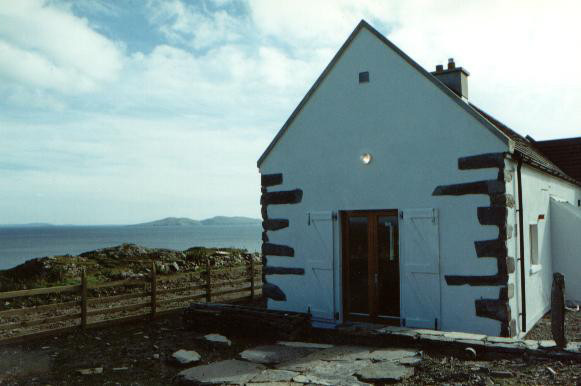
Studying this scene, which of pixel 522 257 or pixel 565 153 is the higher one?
pixel 565 153

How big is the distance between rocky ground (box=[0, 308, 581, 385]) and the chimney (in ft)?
20.1

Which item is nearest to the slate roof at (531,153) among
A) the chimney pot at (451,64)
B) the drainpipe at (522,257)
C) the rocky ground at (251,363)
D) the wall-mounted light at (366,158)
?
the drainpipe at (522,257)

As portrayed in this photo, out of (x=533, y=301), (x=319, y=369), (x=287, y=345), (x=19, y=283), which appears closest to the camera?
(x=319, y=369)

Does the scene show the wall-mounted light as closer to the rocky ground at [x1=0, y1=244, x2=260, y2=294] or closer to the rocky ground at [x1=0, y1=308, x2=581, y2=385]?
the rocky ground at [x1=0, y1=308, x2=581, y2=385]

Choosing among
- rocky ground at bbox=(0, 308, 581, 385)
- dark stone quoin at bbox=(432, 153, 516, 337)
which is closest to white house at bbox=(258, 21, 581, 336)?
dark stone quoin at bbox=(432, 153, 516, 337)

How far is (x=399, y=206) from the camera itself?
8.98m

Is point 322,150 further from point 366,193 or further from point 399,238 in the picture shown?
point 399,238

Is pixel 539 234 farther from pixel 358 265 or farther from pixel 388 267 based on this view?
pixel 358 265

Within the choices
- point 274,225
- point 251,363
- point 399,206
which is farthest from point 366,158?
point 251,363

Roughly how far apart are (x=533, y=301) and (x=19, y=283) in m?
15.1

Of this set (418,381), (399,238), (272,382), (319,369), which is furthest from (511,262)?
(272,382)

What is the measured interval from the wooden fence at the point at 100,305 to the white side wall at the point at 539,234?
744cm

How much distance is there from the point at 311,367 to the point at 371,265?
124 inches

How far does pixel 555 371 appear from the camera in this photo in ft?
19.4
